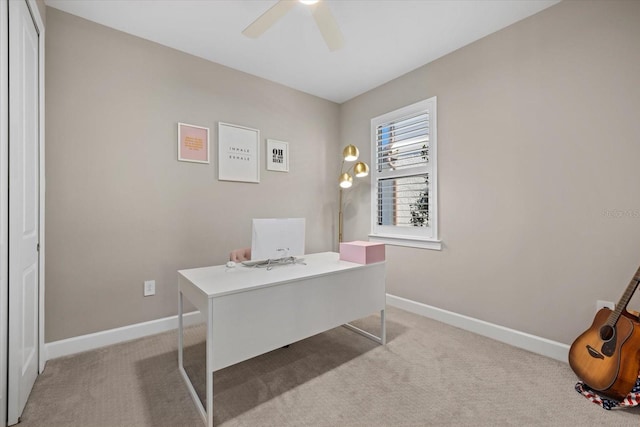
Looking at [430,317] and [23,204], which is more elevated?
[23,204]

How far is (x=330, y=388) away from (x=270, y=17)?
2.32 metres

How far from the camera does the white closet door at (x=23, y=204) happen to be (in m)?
1.43

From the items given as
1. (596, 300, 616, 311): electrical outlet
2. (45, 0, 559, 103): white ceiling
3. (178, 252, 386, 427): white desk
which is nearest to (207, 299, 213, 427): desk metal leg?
(178, 252, 386, 427): white desk

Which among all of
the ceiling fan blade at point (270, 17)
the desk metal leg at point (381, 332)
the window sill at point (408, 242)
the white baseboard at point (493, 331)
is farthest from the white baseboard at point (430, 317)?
the ceiling fan blade at point (270, 17)

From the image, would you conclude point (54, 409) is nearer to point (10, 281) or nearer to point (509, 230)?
point (10, 281)

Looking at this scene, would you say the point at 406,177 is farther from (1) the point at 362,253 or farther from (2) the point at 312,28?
(2) the point at 312,28

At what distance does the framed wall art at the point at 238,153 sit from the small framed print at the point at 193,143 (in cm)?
14

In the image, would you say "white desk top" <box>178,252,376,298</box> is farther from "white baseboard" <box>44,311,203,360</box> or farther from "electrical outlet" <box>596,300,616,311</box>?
"electrical outlet" <box>596,300,616,311</box>

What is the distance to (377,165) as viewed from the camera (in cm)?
347

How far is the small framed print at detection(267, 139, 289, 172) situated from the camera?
3.24 m

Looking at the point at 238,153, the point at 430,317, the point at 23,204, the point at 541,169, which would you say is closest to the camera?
the point at 23,204

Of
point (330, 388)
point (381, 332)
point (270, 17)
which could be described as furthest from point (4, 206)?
point (381, 332)

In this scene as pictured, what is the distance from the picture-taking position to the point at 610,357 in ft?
5.27

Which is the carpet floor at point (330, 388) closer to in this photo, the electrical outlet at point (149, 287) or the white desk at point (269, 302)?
the white desk at point (269, 302)
